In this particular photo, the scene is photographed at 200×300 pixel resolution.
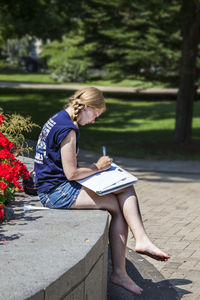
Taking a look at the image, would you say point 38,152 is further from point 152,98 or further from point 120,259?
point 152,98

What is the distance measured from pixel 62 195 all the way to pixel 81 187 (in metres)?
0.16

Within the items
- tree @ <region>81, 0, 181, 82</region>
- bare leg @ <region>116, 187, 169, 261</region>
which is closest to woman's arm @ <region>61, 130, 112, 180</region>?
bare leg @ <region>116, 187, 169, 261</region>

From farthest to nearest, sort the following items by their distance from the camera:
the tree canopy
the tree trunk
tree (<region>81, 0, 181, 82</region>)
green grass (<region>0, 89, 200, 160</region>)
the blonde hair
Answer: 1. tree (<region>81, 0, 181, 82</region>)
2. the tree canopy
3. the tree trunk
4. green grass (<region>0, 89, 200, 160</region>)
5. the blonde hair

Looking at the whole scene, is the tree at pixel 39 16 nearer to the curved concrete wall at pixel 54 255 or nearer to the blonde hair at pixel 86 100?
the blonde hair at pixel 86 100

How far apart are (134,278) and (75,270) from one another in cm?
194

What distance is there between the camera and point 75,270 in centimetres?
304

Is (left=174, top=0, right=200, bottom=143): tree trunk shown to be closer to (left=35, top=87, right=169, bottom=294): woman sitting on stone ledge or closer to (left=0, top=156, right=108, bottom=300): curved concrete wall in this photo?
(left=35, top=87, right=169, bottom=294): woman sitting on stone ledge

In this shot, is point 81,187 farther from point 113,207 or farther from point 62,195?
point 113,207

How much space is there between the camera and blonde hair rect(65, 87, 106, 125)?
14.1 feet

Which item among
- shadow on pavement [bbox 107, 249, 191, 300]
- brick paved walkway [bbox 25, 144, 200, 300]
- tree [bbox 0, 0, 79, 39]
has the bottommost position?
brick paved walkway [bbox 25, 144, 200, 300]

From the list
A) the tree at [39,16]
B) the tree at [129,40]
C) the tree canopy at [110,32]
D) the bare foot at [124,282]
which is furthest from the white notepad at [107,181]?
the tree at [129,40]

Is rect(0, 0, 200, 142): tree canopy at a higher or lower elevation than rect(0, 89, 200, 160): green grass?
higher

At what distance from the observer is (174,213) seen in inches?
293

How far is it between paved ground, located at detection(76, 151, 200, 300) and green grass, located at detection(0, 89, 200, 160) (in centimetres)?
145
